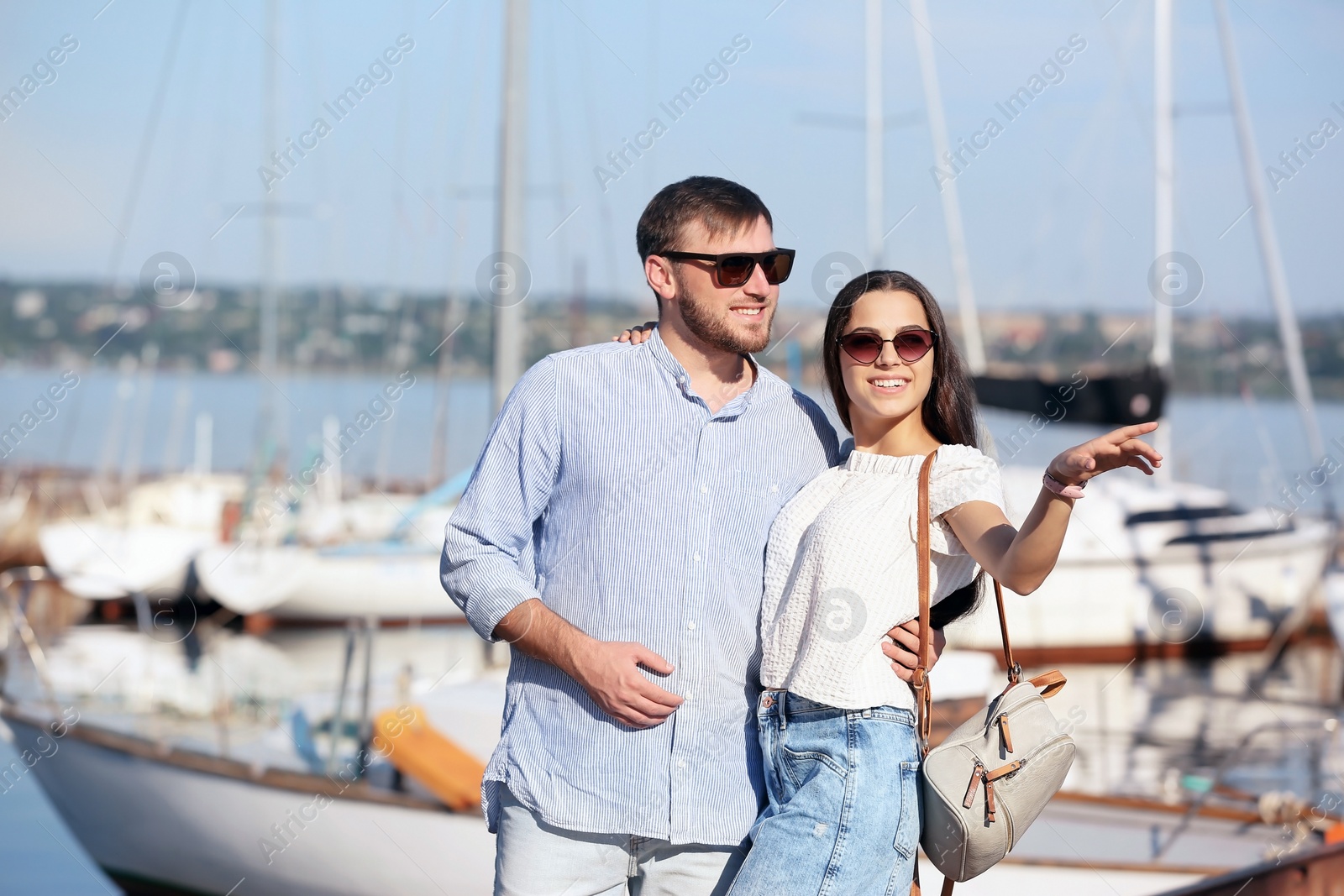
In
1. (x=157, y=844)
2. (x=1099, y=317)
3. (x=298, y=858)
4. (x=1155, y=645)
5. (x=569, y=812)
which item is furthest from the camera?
(x=1099, y=317)

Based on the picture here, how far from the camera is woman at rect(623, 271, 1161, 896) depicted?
2184mm

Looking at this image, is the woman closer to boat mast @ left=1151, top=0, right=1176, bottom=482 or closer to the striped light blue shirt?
the striped light blue shirt

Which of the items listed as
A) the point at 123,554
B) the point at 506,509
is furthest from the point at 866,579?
the point at 123,554

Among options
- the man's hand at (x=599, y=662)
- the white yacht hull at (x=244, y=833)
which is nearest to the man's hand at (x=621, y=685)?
the man's hand at (x=599, y=662)

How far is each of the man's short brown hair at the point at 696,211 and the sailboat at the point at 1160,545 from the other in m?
12.0

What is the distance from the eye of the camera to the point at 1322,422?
6488 centimetres

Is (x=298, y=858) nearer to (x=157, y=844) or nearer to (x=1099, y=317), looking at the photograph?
(x=157, y=844)

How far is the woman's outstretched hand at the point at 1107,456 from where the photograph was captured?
6.19 ft

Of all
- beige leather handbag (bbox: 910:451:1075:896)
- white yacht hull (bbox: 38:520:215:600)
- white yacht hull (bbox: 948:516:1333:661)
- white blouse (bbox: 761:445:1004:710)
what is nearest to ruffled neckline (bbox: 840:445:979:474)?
white blouse (bbox: 761:445:1004:710)

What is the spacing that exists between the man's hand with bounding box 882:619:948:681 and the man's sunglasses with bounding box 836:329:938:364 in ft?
1.58

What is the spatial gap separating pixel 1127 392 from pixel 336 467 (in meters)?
12.2

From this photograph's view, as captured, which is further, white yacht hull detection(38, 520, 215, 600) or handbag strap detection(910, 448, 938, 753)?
white yacht hull detection(38, 520, 215, 600)

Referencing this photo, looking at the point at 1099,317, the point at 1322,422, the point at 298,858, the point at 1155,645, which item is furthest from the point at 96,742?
the point at 1322,422

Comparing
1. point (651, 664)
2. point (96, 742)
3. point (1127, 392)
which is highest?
point (1127, 392)
